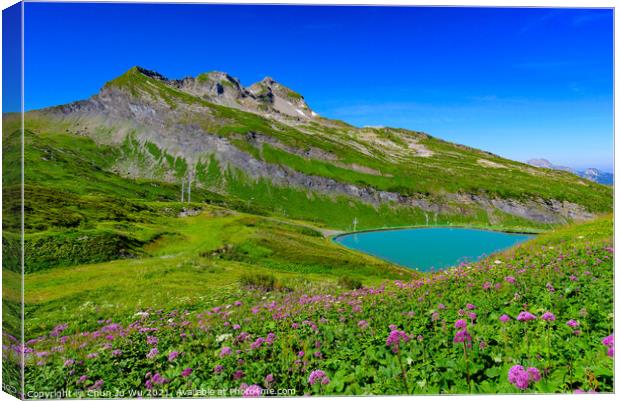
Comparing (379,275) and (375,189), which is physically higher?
(375,189)

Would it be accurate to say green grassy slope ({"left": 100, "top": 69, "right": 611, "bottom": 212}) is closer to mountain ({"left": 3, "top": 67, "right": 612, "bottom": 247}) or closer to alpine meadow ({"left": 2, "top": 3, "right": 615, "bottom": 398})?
mountain ({"left": 3, "top": 67, "right": 612, "bottom": 247})

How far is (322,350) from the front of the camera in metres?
7.03

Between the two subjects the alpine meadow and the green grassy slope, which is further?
the green grassy slope

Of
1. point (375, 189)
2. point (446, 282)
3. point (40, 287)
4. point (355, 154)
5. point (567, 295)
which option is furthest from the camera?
point (355, 154)

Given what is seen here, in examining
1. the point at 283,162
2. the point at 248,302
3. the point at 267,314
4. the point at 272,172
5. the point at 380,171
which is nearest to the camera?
the point at 267,314

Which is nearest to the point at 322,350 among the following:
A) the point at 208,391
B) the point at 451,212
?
the point at 208,391

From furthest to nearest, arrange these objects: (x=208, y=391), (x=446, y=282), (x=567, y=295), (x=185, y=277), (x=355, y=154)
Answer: (x=355, y=154) → (x=185, y=277) → (x=446, y=282) → (x=567, y=295) → (x=208, y=391)

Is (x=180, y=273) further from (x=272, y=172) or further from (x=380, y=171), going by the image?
(x=380, y=171)

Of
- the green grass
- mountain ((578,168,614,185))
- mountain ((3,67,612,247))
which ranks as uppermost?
mountain ((3,67,612,247))

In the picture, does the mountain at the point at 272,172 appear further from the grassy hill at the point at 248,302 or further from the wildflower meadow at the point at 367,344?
the wildflower meadow at the point at 367,344

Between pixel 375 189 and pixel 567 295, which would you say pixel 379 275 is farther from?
pixel 375 189

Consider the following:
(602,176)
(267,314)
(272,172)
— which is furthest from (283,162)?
(267,314)

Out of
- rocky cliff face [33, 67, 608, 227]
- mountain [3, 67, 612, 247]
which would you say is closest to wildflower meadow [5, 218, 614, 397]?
mountain [3, 67, 612, 247]

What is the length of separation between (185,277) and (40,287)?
4612 mm
